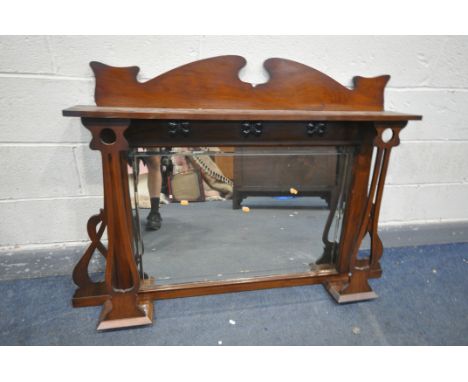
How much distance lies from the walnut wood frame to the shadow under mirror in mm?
52

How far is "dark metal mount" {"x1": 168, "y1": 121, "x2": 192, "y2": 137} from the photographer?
0.88 meters

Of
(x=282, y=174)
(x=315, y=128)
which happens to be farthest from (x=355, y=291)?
(x=315, y=128)

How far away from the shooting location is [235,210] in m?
1.15

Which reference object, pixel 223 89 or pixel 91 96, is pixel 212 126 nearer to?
pixel 223 89

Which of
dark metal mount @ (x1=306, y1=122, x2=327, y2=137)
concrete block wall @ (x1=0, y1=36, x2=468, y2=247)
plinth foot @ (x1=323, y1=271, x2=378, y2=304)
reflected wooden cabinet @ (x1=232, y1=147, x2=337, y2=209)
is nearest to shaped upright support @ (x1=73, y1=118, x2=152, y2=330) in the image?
concrete block wall @ (x1=0, y1=36, x2=468, y2=247)

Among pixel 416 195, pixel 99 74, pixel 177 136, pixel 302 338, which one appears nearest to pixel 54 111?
pixel 99 74

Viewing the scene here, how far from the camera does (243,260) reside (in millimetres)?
1204

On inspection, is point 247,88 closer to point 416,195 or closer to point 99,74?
point 99,74

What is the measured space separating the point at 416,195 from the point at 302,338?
0.93 m

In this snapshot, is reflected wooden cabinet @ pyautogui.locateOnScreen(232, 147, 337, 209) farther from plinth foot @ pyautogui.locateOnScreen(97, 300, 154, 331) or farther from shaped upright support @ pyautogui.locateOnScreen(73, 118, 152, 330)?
plinth foot @ pyautogui.locateOnScreen(97, 300, 154, 331)

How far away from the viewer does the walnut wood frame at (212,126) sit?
872 mm

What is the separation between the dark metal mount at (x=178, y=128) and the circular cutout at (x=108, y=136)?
160 millimetres

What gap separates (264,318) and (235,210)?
41cm

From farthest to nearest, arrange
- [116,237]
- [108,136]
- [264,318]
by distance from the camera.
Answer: [264,318], [116,237], [108,136]
